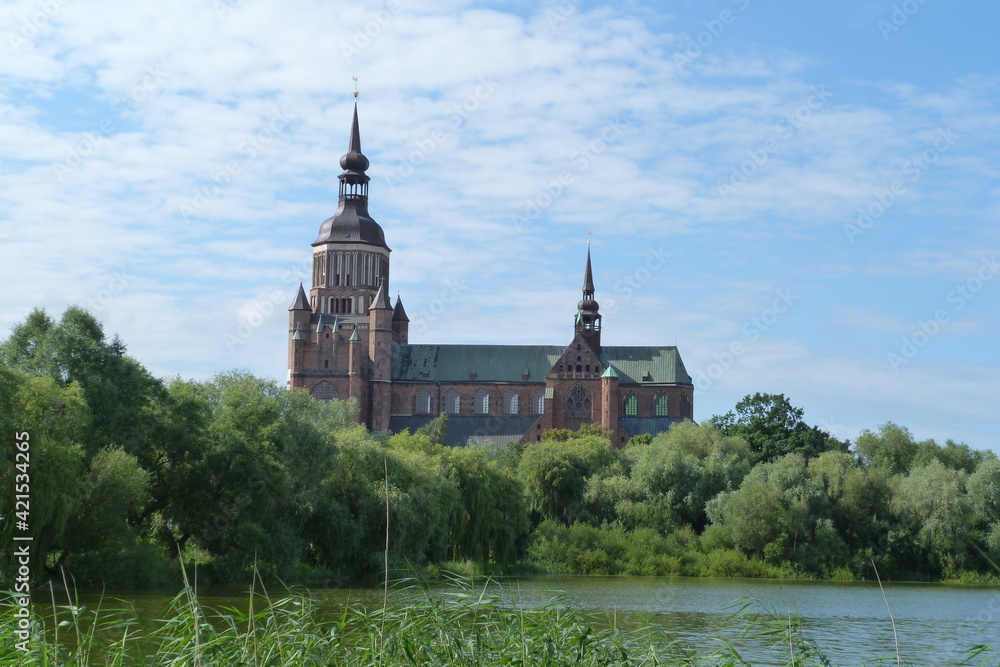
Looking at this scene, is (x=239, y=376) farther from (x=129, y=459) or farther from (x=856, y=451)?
(x=856, y=451)

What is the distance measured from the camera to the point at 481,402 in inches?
4082

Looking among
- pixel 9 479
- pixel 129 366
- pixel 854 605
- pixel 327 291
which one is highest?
pixel 327 291

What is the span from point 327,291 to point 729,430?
1622 inches

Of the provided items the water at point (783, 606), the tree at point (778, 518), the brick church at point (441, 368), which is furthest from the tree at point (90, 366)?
the brick church at point (441, 368)

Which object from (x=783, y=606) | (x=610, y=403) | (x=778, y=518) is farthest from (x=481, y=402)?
(x=783, y=606)

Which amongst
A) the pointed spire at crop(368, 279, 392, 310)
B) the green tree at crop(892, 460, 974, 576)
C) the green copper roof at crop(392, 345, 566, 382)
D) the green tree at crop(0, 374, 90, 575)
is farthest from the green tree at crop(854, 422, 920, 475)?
the green tree at crop(0, 374, 90, 575)

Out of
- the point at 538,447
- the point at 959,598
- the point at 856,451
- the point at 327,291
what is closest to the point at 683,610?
the point at 959,598

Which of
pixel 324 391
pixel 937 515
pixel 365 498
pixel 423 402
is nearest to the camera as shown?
pixel 365 498

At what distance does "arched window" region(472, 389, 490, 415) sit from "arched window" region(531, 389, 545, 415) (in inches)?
155

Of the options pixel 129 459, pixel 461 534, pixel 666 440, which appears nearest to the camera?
pixel 129 459

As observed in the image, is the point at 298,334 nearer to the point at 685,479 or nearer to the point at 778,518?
the point at 685,479

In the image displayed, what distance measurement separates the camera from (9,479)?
24828 mm

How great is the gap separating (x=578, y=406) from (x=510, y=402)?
708cm

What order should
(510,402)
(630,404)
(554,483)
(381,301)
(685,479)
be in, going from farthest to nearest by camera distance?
(510,402)
(630,404)
(381,301)
(554,483)
(685,479)
